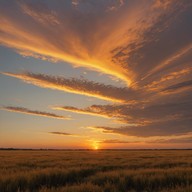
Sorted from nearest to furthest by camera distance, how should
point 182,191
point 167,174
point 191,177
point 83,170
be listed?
1. point 182,191
2. point 191,177
3. point 167,174
4. point 83,170

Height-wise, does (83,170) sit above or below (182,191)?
above

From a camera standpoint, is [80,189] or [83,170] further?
[83,170]

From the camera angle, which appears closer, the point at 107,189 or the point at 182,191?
the point at 182,191

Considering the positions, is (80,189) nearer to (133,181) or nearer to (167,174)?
(133,181)

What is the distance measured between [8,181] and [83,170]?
6302 mm

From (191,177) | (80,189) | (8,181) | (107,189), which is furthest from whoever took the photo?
(191,177)

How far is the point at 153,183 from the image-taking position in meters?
13.0

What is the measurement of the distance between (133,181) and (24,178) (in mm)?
5166

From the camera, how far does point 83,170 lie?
725 inches

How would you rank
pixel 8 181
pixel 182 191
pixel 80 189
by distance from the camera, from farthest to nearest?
pixel 8 181, pixel 80 189, pixel 182 191

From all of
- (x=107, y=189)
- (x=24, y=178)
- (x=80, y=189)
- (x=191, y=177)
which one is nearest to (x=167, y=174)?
(x=191, y=177)

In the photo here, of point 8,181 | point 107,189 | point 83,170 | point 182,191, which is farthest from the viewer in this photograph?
point 83,170

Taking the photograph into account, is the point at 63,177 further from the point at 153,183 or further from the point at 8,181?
the point at 153,183

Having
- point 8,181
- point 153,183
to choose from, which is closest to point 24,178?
point 8,181
